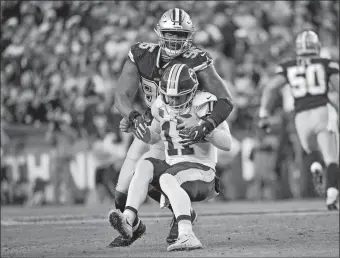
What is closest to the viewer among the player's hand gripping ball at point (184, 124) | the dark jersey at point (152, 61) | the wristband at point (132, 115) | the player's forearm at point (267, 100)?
the player's hand gripping ball at point (184, 124)

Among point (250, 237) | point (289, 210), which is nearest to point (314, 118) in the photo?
point (289, 210)

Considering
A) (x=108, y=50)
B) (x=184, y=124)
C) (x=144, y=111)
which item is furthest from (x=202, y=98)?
(x=108, y=50)

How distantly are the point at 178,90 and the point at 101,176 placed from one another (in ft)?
27.1

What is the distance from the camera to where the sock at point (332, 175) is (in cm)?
1091

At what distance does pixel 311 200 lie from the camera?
13.9 metres

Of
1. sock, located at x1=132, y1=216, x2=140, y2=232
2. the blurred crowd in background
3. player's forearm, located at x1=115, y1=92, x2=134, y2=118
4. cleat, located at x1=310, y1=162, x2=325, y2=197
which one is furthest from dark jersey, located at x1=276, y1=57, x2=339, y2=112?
sock, located at x1=132, y1=216, x2=140, y2=232

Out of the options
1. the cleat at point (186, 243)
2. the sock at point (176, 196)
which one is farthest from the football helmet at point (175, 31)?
the cleat at point (186, 243)

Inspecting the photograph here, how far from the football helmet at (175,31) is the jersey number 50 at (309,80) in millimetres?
4587

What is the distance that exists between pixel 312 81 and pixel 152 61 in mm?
4527

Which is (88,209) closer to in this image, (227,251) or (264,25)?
(264,25)

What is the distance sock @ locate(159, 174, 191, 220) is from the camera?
20.5ft

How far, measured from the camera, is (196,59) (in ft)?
23.1

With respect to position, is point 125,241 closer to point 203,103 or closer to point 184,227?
point 184,227

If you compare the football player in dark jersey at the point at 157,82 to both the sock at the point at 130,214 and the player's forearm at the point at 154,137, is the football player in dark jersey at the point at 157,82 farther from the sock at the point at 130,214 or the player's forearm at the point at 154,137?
the sock at the point at 130,214
